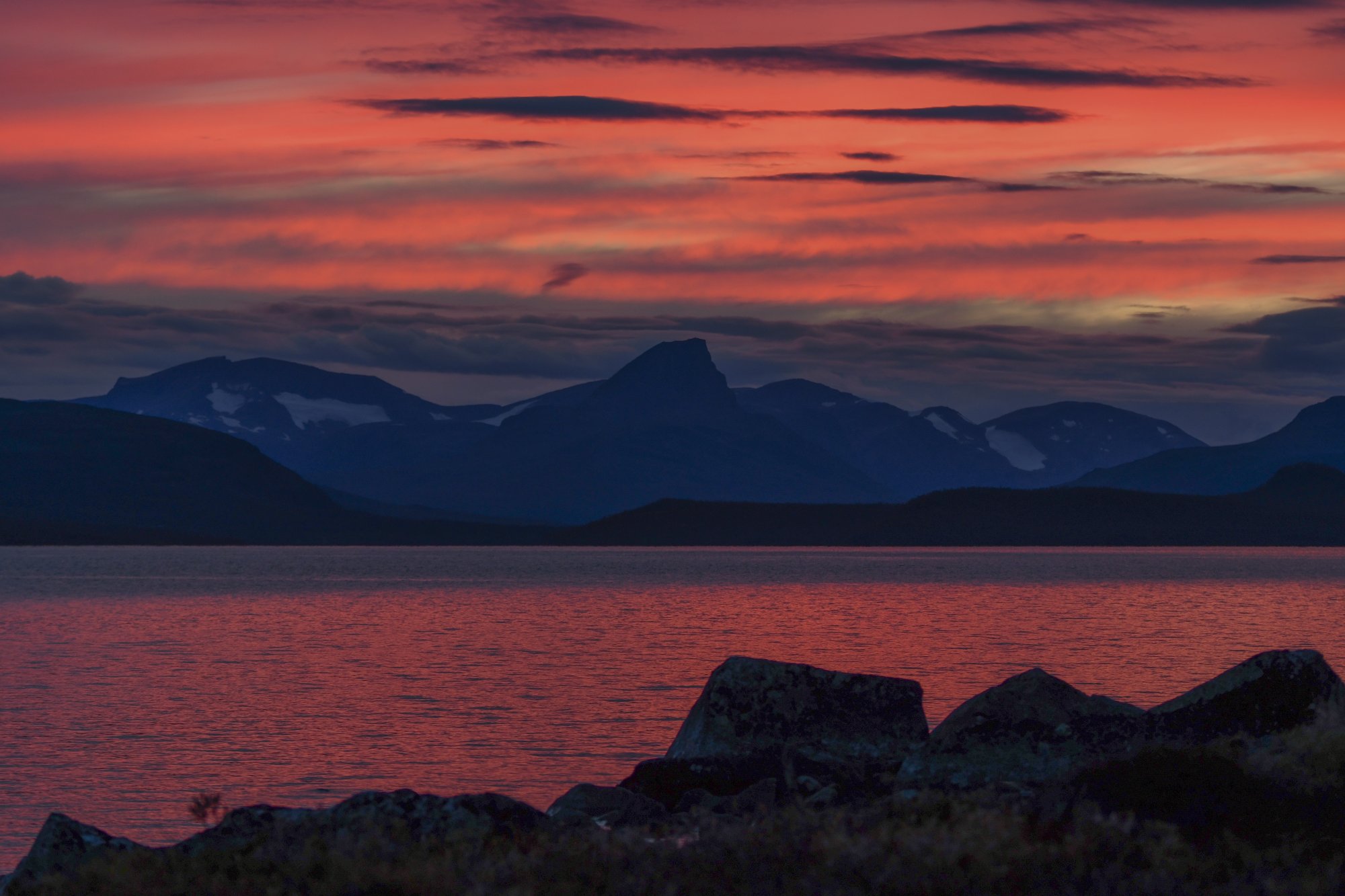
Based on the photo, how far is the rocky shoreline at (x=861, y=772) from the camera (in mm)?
12813

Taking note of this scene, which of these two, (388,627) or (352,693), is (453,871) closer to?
(352,693)

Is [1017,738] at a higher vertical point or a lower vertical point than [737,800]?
higher

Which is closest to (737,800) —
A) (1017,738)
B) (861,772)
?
(861,772)

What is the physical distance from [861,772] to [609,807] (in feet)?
11.7

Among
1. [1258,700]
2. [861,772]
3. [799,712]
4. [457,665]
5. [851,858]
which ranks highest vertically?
[851,858]

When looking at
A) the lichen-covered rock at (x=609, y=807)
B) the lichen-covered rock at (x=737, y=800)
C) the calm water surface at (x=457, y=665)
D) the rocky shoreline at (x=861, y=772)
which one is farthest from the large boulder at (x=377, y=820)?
the calm water surface at (x=457, y=665)

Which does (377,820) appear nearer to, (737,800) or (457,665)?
(737,800)

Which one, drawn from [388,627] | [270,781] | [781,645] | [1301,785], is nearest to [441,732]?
[270,781]

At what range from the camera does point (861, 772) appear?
65.5ft

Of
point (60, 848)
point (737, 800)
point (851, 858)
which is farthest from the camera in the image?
point (737, 800)

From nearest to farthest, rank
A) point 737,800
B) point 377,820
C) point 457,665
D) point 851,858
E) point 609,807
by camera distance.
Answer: point 851,858 → point 377,820 → point 737,800 → point 609,807 → point 457,665

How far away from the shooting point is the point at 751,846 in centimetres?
→ 1131

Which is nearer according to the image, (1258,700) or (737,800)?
(737,800)

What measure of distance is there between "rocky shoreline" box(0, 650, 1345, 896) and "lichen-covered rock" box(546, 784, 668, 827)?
0.04 meters
